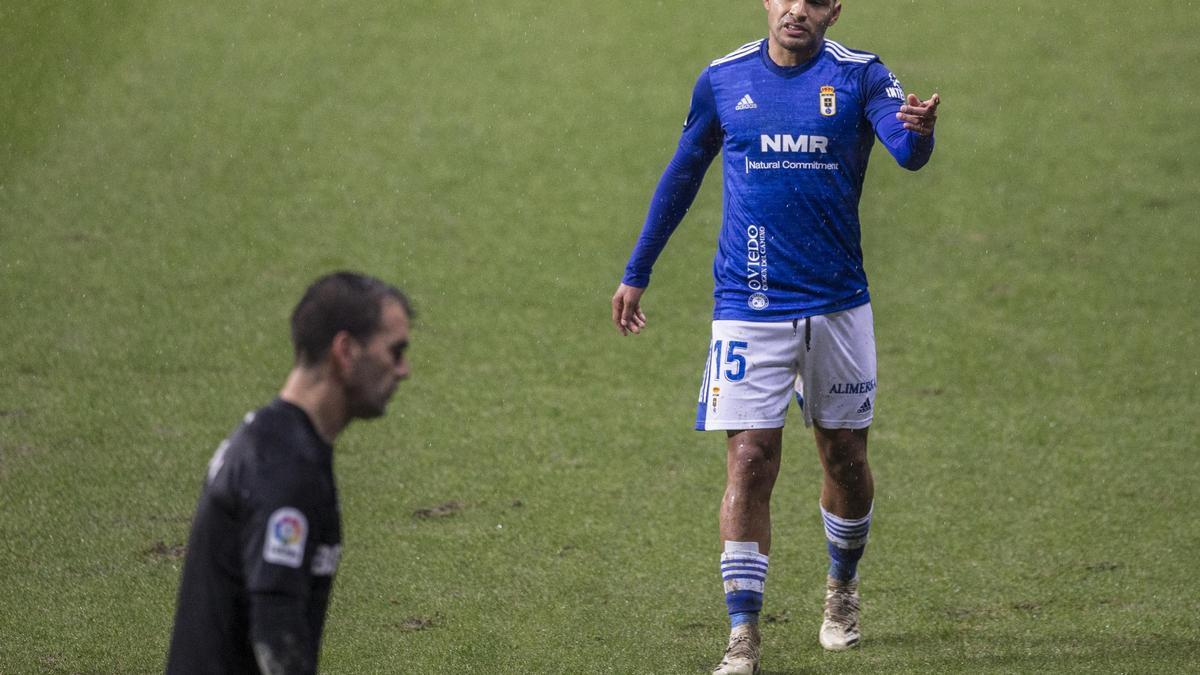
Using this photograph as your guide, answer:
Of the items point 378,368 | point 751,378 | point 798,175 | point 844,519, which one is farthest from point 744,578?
point 378,368

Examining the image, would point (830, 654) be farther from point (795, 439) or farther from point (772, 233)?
point (795, 439)

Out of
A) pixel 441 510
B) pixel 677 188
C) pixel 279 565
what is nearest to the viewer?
pixel 279 565

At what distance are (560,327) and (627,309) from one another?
3801mm

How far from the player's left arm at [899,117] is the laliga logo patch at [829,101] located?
0.10 m

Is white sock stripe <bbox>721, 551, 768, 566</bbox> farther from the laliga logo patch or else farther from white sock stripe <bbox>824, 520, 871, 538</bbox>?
the laliga logo patch

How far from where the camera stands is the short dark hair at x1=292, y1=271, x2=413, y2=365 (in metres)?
2.91

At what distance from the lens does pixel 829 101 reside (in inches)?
198

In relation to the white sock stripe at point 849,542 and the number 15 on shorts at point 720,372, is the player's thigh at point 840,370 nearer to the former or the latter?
the number 15 on shorts at point 720,372

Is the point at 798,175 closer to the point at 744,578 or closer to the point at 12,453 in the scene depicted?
the point at 744,578

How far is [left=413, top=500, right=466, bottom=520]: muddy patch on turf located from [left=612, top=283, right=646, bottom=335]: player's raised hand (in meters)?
1.74

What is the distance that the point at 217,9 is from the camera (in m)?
13.4

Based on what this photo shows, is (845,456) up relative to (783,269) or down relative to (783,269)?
down

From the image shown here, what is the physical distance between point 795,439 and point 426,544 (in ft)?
7.37

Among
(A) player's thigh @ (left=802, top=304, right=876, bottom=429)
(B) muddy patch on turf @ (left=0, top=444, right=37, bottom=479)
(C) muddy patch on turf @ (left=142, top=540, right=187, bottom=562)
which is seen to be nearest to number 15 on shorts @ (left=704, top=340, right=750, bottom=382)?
(A) player's thigh @ (left=802, top=304, right=876, bottom=429)
